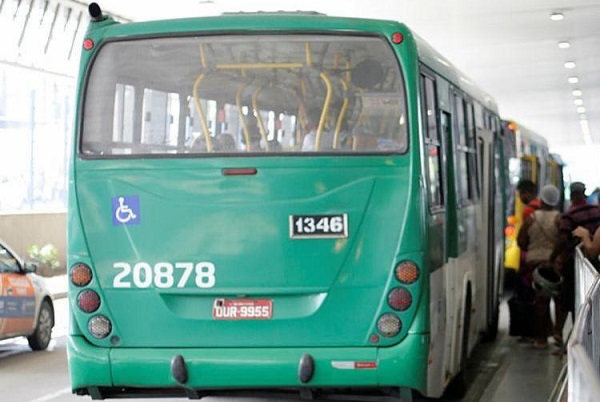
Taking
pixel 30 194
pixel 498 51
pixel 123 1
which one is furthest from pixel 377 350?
pixel 498 51

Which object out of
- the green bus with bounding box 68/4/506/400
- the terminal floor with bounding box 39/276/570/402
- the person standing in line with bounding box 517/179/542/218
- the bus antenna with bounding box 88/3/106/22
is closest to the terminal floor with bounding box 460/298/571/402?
the terminal floor with bounding box 39/276/570/402

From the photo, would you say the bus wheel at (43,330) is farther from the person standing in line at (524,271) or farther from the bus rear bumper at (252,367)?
the bus rear bumper at (252,367)

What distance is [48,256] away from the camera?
31188mm

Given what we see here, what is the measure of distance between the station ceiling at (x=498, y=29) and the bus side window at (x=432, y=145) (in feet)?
59.5

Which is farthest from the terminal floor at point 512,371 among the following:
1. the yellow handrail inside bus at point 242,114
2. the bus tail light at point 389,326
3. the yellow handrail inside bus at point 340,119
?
the yellow handrail inside bus at point 242,114

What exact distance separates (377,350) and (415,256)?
68 cm

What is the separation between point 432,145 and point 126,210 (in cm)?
234

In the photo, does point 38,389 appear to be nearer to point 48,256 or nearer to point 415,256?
point 415,256

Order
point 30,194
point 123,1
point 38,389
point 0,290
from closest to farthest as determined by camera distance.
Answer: point 38,389 < point 0,290 < point 123,1 < point 30,194

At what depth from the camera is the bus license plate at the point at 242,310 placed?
9.20 m

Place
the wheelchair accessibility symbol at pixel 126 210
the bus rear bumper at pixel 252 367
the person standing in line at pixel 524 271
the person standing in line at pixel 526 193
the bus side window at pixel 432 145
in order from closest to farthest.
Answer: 1. the bus rear bumper at pixel 252 367
2. the wheelchair accessibility symbol at pixel 126 210
3. the bus side window at pixel 432 145
4. the person standing in line at pixel 524 271
5. the person standing in line at pixel 526 193

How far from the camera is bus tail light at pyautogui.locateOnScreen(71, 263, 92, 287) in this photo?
9352 mm

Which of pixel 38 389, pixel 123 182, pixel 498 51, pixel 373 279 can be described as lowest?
pixel 38 389

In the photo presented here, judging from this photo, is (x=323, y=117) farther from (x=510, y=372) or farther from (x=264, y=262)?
(x=510, y=372)
